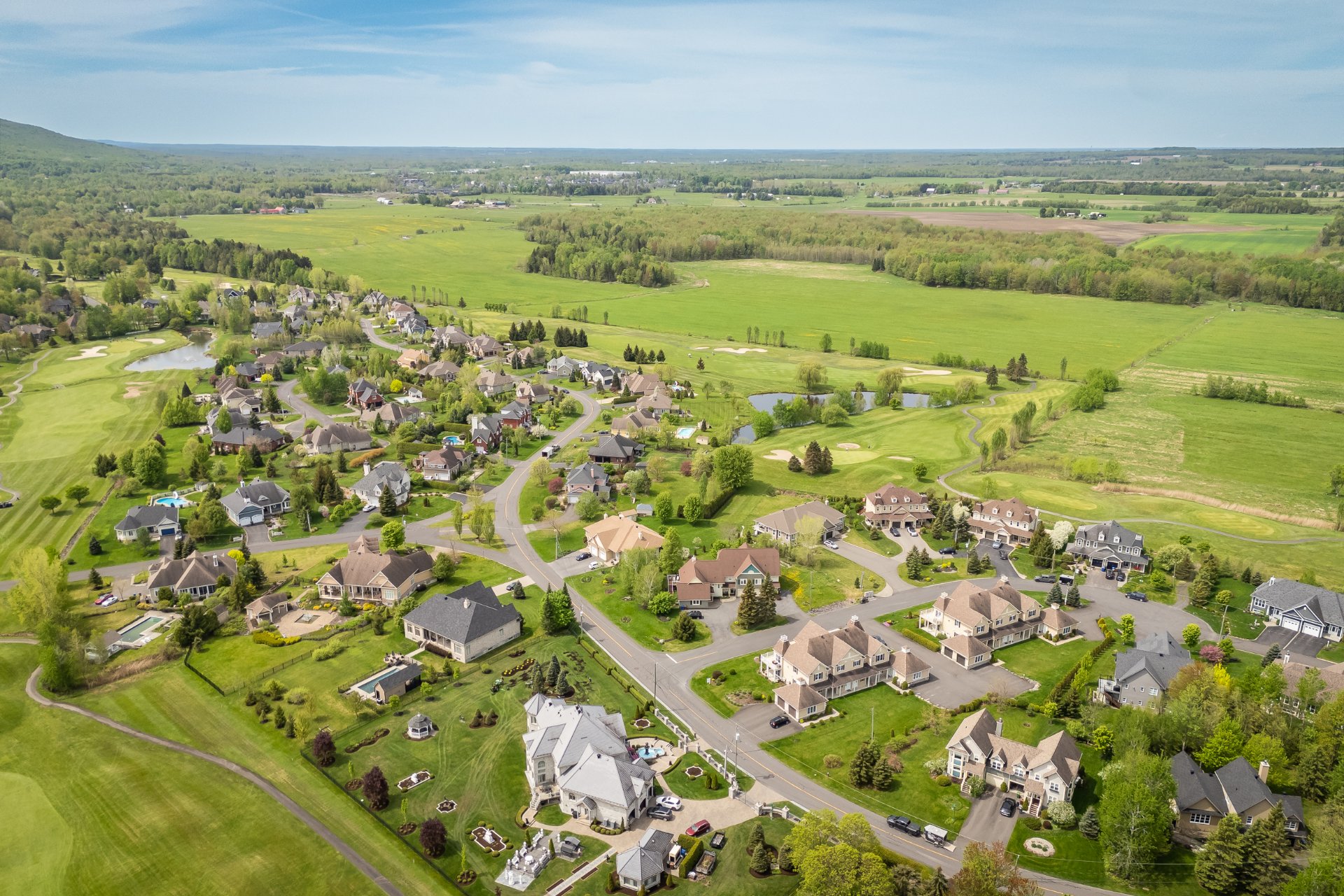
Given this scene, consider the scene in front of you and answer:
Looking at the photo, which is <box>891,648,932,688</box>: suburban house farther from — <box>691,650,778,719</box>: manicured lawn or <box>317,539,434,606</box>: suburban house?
<box>317,539,434,606</box>: suburban house

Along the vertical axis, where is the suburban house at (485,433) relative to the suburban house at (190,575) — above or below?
above

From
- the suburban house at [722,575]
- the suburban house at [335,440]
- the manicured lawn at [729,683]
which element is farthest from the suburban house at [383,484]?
the manicured lawn at [729,683]

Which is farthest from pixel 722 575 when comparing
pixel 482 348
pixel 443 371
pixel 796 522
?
pixel 482 348

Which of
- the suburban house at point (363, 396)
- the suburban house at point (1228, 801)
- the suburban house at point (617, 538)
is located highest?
the suburban house at point (363, 396)

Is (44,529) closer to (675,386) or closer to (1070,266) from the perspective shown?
Answer: (675,386)

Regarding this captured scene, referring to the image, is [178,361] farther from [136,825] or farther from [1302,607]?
[1302,607]

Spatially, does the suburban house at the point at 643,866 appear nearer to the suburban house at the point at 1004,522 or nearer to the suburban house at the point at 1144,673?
the suburban house at the point at 1144,673

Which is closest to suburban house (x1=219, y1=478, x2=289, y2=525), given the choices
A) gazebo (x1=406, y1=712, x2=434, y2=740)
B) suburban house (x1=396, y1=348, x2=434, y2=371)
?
gazebo (x1=406, y1=712, x2=434, y2=740)
